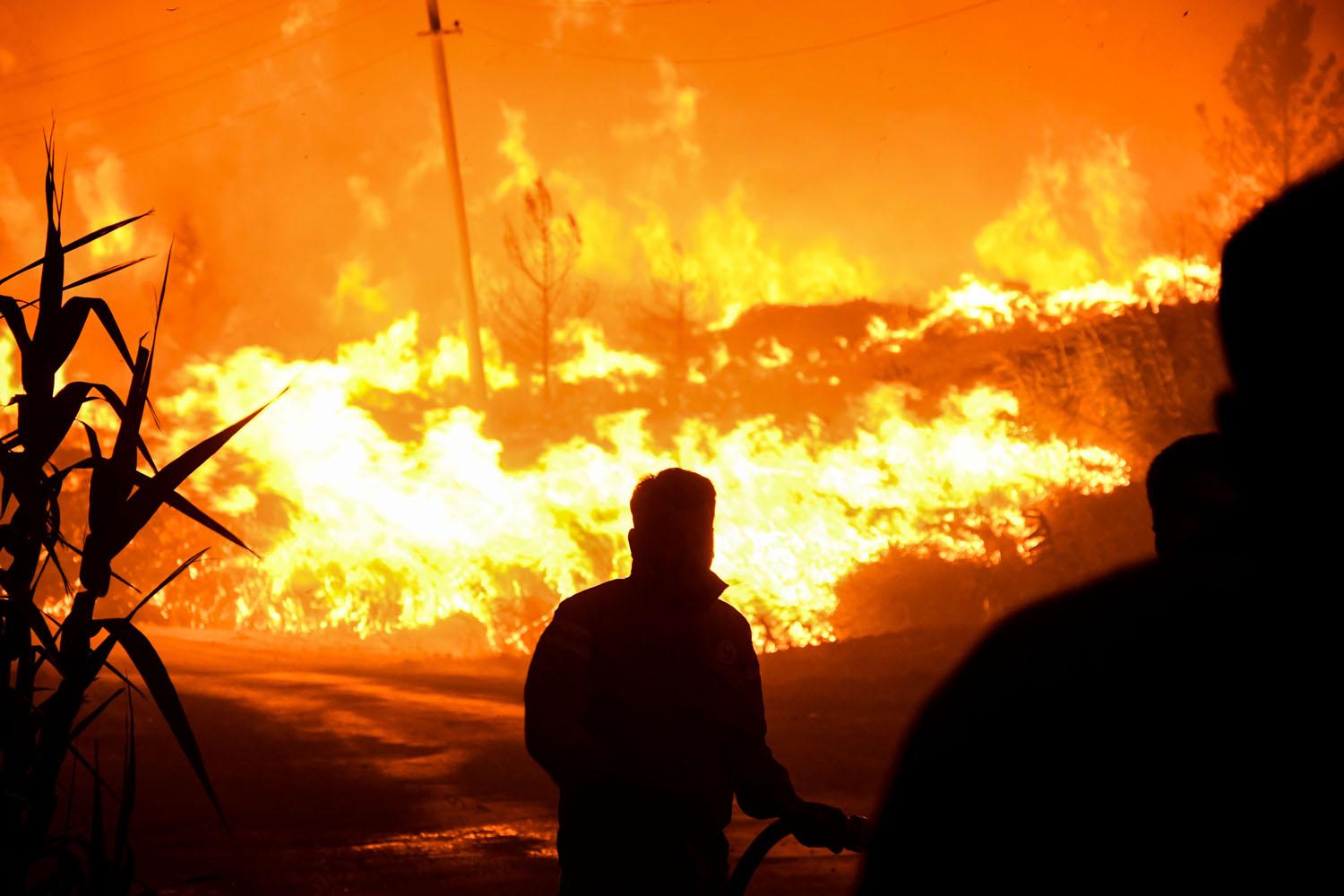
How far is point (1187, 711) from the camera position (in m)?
0.66

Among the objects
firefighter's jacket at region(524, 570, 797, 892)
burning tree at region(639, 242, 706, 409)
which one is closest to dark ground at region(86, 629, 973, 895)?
firefighter's jacket at region(524, 570, 797, 892)

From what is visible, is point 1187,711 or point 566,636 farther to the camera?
point 566,636

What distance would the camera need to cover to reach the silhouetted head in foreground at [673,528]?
113 inches

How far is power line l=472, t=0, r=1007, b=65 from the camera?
17594 millimetres

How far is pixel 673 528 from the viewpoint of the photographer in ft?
9.49

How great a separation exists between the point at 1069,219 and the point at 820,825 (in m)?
17.1

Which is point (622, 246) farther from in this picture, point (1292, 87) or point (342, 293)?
point (1292, 87)

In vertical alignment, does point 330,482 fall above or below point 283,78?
below

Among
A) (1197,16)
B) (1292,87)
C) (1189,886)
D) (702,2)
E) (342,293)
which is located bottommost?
(1189,886)

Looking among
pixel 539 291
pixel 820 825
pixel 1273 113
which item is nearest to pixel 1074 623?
pixel 820 825

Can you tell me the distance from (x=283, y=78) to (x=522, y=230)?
180 inches

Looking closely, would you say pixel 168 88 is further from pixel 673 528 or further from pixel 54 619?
pixel 673 528

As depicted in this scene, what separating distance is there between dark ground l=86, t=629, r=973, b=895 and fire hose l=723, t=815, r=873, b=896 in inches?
86.8

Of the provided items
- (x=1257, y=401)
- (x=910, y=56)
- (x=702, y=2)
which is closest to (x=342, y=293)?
(x=702, y=2)
